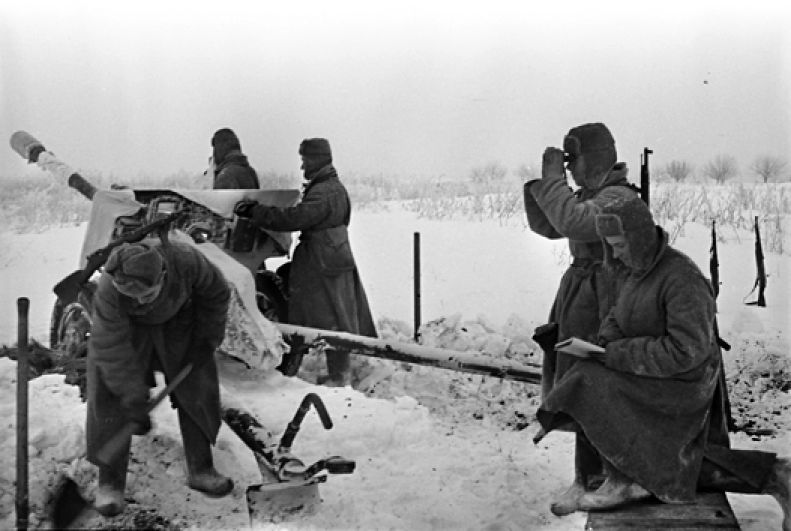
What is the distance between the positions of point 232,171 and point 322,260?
0.80 metres

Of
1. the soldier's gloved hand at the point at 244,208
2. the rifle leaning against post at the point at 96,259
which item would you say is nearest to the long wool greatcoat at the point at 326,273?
the soldier's gloved hand at the point at 244,208

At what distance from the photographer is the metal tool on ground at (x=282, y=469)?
116 inches

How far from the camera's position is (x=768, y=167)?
3314 millimetres

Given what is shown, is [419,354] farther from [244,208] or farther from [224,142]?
[224,142]

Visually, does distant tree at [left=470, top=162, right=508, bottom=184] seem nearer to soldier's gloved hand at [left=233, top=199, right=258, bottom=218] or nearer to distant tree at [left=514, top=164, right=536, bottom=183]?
distant tree at [left=514, top=164, right=536, bottom=183]

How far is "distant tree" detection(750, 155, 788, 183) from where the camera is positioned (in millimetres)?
3305

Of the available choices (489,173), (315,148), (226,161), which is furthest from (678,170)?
(226,161)

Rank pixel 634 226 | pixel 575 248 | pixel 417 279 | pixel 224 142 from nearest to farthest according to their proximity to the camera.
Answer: pixel 634 226
pixel 575 248
pixel 224 142
pixel 417 279

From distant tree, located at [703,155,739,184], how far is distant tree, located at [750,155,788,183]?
0.07m

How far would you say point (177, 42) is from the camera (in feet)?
10.7

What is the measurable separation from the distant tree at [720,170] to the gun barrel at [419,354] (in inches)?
38.2

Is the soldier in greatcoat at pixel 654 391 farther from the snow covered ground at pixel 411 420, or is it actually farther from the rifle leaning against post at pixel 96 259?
the rifle leaning against post at pixel 96 259

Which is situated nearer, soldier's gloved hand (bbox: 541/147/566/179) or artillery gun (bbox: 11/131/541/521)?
artillery gun (bbox: 11/131/541/521)

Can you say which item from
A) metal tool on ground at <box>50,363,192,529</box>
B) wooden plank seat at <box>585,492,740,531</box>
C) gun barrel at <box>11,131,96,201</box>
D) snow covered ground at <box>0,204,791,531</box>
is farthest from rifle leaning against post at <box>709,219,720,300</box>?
gun barrel at <box>11,131,96,201</box>
